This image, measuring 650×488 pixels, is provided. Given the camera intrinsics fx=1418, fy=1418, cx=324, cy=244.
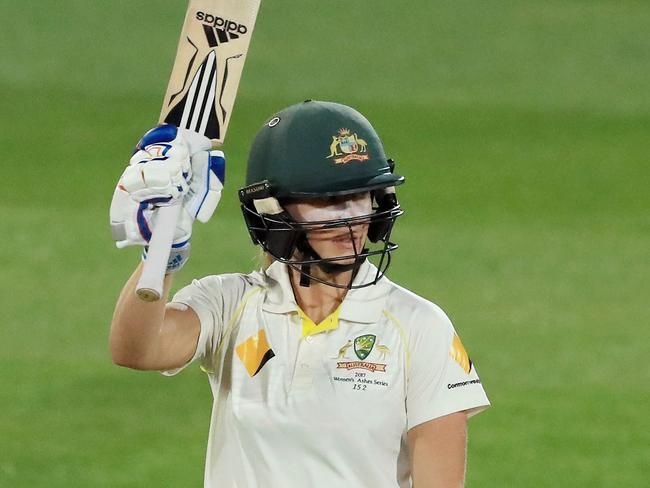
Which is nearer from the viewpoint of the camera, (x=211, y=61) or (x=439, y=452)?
(x=439, y=452)

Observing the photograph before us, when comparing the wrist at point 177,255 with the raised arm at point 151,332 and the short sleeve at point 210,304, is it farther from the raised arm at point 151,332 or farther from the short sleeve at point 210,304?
the short sleeve at point 210,304

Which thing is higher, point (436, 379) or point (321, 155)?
point (321, 155)

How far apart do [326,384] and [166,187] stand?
2.09ft

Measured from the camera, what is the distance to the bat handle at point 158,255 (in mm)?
3154

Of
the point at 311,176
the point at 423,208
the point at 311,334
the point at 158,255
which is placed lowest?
the point at 423,208

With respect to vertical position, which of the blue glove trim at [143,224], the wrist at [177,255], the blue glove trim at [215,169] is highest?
the blue glove trim at [215,169]

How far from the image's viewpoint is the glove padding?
316cm

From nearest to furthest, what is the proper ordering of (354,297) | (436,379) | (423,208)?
(436,379)
(354,297)
(423,208)

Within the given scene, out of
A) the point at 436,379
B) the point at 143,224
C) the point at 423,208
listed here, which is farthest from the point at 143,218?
the point at 423,208

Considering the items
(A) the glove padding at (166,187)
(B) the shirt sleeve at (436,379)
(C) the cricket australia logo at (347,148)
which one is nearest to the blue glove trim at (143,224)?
(A) the glove padding at (166,187)

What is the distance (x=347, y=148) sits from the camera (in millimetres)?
3498

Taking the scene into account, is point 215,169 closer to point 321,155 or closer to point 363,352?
point 321,155

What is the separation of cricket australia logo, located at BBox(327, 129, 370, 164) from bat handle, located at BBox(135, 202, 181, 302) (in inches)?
18.3

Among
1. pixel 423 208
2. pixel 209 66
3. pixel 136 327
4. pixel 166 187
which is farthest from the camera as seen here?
pixel 423 208
